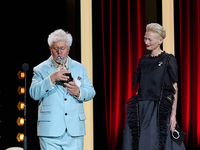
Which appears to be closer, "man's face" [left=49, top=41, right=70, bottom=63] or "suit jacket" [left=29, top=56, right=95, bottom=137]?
"suit jacket" [left=29, top=56, right=95, bottom=137]

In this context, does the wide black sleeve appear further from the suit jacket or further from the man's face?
the man's face

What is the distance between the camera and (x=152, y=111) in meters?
2.57

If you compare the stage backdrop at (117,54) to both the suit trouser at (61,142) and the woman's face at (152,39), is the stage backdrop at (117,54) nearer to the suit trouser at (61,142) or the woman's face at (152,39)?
the woman's face at (152,39)

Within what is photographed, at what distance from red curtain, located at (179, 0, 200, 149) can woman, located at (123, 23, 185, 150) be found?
1339mm

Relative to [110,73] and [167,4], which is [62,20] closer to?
[110,73]

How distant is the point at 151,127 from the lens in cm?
255

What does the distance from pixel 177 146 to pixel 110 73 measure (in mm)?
1429

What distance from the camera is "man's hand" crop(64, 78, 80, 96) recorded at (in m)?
2.28

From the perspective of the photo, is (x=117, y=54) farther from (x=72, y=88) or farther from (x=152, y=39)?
(x=72, y=88)

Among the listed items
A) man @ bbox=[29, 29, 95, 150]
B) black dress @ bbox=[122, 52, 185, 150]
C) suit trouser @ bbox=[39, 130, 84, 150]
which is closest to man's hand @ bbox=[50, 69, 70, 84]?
man @ bbox=[29, 29, 95, 150]

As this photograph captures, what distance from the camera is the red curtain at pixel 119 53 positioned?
3727 mm

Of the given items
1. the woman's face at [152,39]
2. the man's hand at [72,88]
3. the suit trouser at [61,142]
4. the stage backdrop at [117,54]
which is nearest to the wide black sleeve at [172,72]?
the woman's face at [152,39]

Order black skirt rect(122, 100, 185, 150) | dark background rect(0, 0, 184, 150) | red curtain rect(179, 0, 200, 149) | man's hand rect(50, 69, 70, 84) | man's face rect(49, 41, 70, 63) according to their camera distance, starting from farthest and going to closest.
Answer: red curtain rect(179, 0, 200, 149)
dark background rect(0, 0, 184, 150)
black skirt rect(122, 100, 185, 150)
man's face rect(49, 41, 70, 63)
man's hand rect(50, 69, 70, 84)

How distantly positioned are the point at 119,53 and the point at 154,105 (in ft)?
4.34
